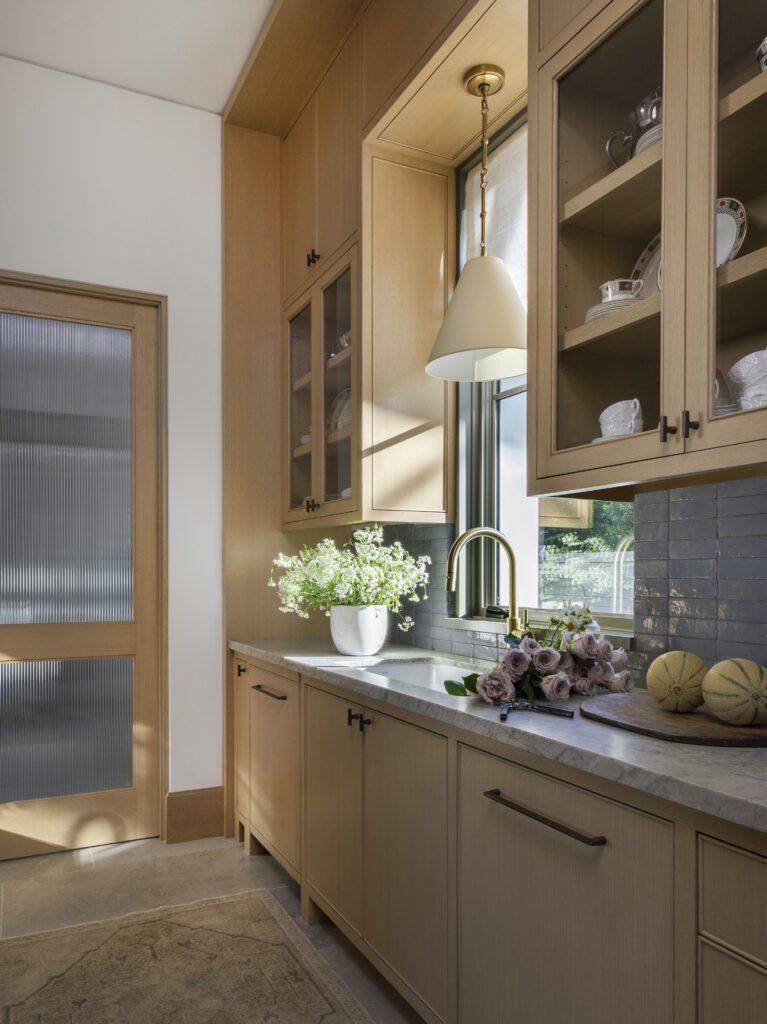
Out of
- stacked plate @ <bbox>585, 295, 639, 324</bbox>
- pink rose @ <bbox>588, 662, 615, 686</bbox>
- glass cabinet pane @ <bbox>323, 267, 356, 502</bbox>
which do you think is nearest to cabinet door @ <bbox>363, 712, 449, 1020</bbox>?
Result: pink rose @ <bbox>588, 662, 615, 686</bbox>

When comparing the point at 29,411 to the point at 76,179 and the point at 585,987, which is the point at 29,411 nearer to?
the point at 76,179

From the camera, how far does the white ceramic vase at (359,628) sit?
8.48 ft

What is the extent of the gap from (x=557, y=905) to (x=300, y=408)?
2.27 meters

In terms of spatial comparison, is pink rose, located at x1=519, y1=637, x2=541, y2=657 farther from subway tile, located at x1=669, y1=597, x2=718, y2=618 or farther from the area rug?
the area rug

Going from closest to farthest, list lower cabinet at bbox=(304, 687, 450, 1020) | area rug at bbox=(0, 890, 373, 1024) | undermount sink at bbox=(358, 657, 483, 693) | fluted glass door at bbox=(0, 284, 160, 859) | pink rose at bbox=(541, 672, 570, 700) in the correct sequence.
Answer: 1. pink rose at bbox=(541, 672, 570, 700)
2. lower cabinet at bbox=(304, 687, 450, 1020)
3. area rug at bbox=(0, 890, 373, 1024)
4. undermount sink at bbox=(358, 657, 483, 693)
5. fluted glass door at bbox=(0, 284, 160, 859)

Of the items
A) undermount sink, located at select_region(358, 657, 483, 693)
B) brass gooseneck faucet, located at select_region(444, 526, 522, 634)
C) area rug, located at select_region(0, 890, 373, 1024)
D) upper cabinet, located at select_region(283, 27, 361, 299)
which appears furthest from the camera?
upper cabinet, located at select_region(283, 27, 361, 299)

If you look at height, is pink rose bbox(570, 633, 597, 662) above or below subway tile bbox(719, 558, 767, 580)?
below

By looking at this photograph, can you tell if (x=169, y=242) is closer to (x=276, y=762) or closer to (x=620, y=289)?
(x=276, y=762)

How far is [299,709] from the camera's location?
2.44 meters

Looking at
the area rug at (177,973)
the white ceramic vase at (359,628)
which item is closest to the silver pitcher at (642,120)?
the white ceramic vase at (359,628)

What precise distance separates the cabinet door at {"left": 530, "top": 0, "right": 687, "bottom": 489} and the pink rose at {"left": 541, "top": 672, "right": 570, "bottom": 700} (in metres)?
0.40

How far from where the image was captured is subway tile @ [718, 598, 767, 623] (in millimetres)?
1490

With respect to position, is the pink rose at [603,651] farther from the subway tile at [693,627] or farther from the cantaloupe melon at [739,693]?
the cantaloupe melon at [739,693]

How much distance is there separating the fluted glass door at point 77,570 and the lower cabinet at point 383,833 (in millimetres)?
1114
